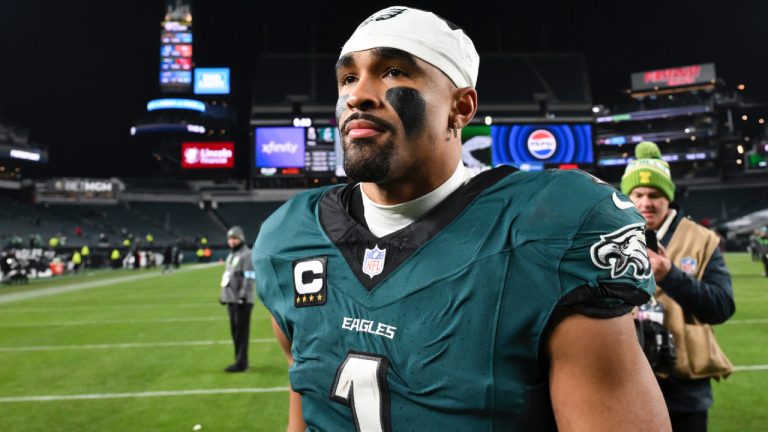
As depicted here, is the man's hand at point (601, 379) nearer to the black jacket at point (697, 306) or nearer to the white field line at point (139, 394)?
the black jacket at point (697, 306)

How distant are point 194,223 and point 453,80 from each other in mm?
47580

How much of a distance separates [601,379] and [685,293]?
5.48ft

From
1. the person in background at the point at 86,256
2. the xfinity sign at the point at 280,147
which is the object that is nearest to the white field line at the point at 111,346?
the person in background at the point at 86,256

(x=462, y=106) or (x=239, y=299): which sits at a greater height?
(x=462, y=106)

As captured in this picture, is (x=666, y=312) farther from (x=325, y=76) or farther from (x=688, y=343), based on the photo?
(x=325, y=76)

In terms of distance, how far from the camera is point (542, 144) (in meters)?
33.1

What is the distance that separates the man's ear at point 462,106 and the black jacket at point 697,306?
148cm

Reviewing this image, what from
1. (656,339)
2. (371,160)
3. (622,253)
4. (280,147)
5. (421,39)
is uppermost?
(280,147)

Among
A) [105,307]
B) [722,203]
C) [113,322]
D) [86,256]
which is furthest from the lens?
[722,203]

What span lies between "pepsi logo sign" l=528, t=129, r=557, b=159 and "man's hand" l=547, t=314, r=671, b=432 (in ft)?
109

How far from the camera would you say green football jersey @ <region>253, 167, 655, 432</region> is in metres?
1.07

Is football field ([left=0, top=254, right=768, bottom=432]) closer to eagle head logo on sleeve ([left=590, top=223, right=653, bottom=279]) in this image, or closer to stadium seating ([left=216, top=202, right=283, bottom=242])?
eagle head logo on sleeve ([left=590, top=223, right=653, bottom=279])

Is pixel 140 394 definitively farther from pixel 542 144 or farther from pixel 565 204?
pixel 542 144

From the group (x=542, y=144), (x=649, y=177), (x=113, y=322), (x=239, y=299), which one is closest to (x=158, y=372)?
(x=239, y=299)
